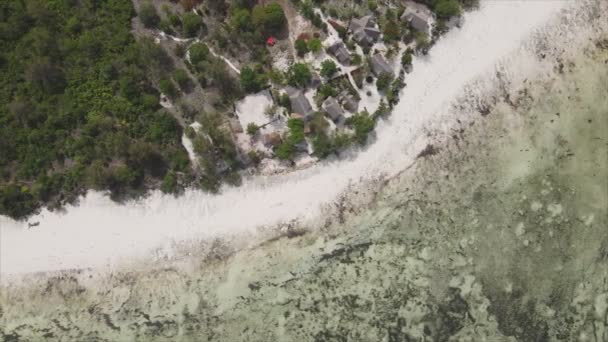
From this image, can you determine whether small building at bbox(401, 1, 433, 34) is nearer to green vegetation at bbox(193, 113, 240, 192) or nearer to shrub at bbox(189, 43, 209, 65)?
shrub at bbox(189, 43, 209, 65)

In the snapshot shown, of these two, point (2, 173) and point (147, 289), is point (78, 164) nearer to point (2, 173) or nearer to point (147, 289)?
point (2, 173)

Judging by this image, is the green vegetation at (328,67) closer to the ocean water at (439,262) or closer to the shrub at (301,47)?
the shrub at (301,47)

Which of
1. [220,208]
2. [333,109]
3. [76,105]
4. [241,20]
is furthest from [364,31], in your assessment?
[76,105]

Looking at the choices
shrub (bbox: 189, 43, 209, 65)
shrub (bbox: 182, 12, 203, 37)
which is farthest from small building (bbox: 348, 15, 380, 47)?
shrub (bbox: 182, 12, 203, 37)

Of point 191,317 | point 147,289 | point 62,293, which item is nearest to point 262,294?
point 191,317

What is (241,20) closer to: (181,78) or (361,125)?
(181,78)

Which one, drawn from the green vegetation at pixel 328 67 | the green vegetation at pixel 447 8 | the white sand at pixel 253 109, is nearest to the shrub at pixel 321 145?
the white sand at pixel 253 109
